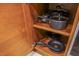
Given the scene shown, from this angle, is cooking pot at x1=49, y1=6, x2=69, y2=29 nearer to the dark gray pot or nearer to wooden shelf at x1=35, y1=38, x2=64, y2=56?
the dark gray pot

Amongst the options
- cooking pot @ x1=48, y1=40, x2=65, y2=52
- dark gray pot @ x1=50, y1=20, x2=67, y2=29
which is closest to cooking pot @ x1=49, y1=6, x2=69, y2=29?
dark gray pot @ x1=50, y1=20, x2=67, y2=29

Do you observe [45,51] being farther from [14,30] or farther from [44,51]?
[14,30]

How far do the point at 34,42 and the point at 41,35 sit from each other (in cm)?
11

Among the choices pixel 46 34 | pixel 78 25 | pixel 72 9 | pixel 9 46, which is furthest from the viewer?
pixel 46 34

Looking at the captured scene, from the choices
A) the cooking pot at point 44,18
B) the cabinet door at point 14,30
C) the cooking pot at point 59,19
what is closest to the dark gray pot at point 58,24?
the cooking pot at point 59,19

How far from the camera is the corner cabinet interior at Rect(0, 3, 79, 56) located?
0.81 m

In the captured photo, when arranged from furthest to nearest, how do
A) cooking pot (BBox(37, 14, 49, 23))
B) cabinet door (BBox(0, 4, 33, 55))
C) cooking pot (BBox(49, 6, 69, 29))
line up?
cooking pot (BBox(37, 14, 49, 23)), cooking pot (BBox(49, 6, 69, 29)), cabinet door (BBox(0, 4, 33, 55))

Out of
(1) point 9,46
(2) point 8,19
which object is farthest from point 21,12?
(1) point 9,46

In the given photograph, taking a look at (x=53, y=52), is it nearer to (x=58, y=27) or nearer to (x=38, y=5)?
(x=58, y=27)

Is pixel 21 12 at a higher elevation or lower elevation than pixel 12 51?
higher

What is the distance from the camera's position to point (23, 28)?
97 centimetres

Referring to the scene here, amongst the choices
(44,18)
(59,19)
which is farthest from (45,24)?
(59,19)

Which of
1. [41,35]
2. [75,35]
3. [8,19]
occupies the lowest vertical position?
[41,35]

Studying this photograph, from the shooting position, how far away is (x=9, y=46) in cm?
90
